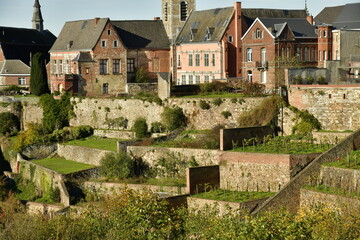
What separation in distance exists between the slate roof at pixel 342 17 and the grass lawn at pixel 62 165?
20.7 meters

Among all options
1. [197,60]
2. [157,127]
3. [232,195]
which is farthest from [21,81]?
[232,195]

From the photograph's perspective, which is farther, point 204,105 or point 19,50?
point 19,50

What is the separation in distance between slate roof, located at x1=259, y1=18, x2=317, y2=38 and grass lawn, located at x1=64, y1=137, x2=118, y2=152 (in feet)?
41.4

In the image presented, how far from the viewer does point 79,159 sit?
42.8 meters

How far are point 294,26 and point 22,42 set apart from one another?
28439mm

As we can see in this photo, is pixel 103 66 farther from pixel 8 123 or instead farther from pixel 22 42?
pixel 22 42

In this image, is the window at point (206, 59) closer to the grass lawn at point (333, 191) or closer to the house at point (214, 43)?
the house at point (214, 43)

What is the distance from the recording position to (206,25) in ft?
178

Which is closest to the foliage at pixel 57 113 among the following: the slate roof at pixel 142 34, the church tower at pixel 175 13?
the slate roof at pixel 142 34

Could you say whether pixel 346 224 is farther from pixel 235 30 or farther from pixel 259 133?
pixel 235 30

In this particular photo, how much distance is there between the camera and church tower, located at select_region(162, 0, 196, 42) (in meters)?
57.2

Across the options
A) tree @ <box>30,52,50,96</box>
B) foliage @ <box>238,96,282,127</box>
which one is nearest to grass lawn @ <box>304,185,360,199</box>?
foliage @ <box>238,96,282,127</box>

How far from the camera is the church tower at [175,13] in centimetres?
5719

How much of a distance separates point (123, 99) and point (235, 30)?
1035cm
